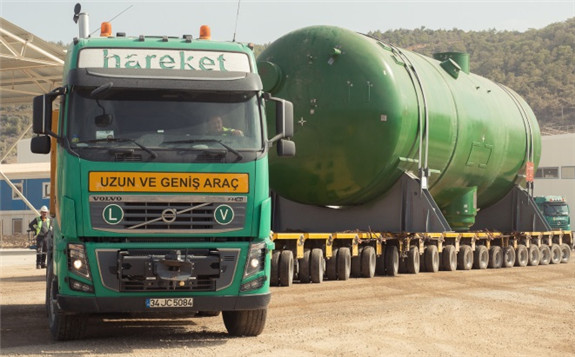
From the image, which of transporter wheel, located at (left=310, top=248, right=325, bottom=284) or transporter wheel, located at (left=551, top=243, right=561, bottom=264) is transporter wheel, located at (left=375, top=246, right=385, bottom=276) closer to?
transporter wheel, located at (left=310, top=248, right=325, bottom=284)

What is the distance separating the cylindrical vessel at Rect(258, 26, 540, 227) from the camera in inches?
677

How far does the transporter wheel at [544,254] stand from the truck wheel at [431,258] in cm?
654

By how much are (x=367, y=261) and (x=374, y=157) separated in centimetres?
222

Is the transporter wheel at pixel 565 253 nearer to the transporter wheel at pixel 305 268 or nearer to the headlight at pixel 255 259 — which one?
the transporter wheel at pixel 305 268

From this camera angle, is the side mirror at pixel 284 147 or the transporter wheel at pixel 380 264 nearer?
the side mirror at pixel 284 147

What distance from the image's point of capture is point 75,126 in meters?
9.27

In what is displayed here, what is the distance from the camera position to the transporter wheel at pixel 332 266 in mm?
17562

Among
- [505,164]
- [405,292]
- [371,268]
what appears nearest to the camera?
[405,292]

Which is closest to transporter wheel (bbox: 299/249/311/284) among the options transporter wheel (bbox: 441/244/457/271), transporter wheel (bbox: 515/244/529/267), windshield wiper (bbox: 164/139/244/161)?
transporter wheel (bbox: 441/244/457/271)

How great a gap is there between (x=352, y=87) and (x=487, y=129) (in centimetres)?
547

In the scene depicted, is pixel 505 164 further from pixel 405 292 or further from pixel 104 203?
pixel 104 203

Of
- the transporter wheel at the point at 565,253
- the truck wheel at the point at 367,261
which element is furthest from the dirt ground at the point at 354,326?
the transporter wheel at the point at 565,253

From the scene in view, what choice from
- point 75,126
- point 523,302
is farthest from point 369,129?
point 75,126

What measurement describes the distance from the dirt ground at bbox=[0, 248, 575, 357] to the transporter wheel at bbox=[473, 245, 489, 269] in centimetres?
545
